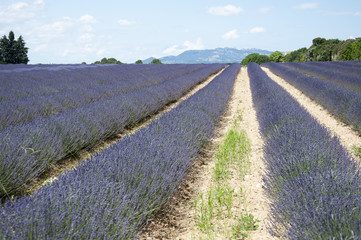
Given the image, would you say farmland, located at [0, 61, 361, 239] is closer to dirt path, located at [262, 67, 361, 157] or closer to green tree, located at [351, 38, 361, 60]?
dirt path, located at [262, 67, 361, 157]

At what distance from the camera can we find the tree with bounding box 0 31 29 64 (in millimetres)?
33812

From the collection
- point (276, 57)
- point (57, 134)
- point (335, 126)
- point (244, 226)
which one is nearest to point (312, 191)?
point (244, 226)

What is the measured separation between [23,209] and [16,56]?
38.3 metres

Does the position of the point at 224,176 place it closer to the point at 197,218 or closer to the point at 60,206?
the point at 197,218

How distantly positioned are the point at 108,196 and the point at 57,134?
7.97 ft

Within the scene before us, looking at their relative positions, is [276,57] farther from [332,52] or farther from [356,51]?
[356,51]

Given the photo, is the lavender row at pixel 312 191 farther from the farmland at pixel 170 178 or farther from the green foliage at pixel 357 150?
the green foliage at pixel 357 150

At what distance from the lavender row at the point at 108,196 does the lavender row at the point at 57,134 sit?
0.64 m

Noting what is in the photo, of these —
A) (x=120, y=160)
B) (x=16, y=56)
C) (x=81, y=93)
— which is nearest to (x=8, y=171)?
(x=120, y=160)

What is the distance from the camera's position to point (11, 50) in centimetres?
3409

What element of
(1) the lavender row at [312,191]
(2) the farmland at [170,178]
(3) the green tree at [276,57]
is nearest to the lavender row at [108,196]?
(2) the farmland at [170,178]

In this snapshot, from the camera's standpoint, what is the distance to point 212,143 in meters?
4.99

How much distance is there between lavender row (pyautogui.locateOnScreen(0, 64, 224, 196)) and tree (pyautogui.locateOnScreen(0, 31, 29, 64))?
3319 cm

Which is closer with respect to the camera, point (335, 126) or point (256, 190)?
point (256, 190)
